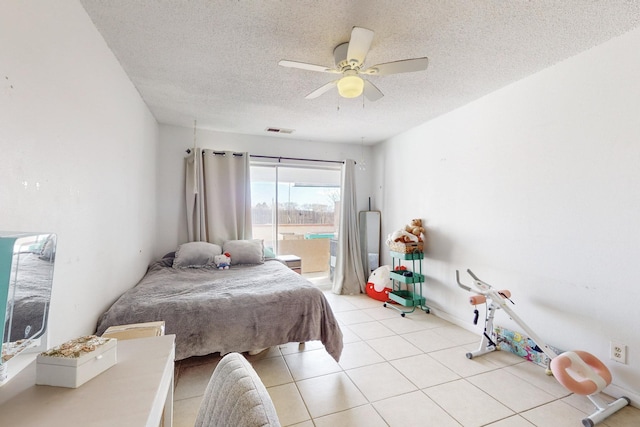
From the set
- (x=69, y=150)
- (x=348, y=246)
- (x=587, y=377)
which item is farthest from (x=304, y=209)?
(x=587, y=377)

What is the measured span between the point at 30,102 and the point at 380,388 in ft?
8.25

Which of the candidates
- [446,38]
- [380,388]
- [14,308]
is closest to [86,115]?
[14,308]

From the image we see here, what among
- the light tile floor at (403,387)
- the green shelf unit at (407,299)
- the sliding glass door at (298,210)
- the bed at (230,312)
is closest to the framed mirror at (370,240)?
the sliding glass door at (298,210)

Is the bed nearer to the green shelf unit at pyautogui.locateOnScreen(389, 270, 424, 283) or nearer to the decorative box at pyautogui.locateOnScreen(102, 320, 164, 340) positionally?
the decorative box at pyautogui.locateOnScreen(102, 320, 164, 340)

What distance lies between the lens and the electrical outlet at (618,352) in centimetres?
182

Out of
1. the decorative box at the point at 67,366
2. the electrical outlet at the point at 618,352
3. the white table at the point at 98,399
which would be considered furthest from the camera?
the electrical outlet at the point at 618,352

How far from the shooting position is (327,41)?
1.88 m

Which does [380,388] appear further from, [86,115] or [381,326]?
[86,115]

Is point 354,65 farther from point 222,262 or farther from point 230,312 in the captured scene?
point 222,262

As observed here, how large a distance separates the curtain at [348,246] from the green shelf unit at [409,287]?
25.3 inches

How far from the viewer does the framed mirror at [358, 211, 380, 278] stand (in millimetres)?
4500

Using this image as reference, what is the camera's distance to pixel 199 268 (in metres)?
3.19

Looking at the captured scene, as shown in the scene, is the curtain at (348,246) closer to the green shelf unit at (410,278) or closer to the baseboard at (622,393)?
the green shelf unit at (410,278)

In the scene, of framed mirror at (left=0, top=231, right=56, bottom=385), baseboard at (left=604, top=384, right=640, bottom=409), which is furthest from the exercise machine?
framed mirror at (left=0, top=231, right=56, bottom=385)
